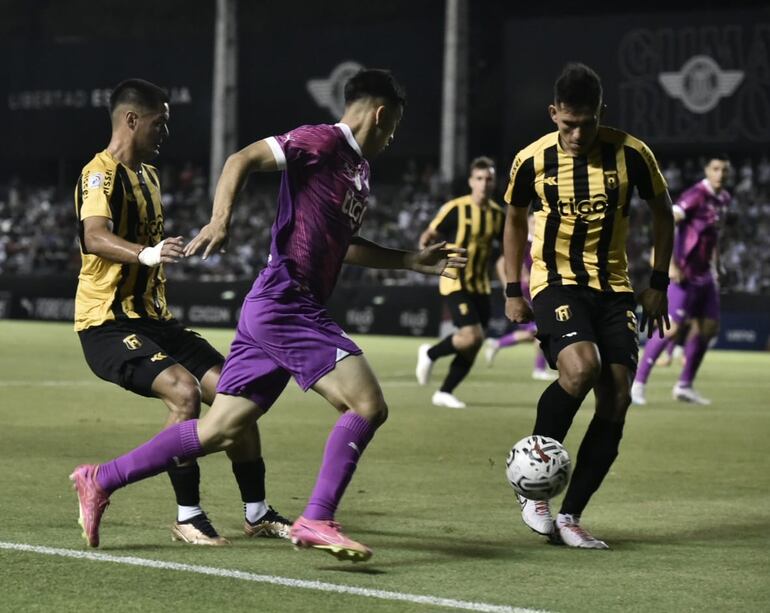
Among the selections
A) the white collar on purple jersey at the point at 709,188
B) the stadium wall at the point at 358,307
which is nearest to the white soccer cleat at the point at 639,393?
the white collar on purple jersey at the point at 709,188

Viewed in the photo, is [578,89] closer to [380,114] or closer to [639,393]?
[380,114]

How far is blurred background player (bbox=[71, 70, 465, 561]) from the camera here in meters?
6.04

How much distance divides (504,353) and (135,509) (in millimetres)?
16583

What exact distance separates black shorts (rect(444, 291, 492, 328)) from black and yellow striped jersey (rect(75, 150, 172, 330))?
777 centimetres

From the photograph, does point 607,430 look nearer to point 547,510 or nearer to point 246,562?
point 547,510

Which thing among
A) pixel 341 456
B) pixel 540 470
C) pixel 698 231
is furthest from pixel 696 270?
pixel 341 456

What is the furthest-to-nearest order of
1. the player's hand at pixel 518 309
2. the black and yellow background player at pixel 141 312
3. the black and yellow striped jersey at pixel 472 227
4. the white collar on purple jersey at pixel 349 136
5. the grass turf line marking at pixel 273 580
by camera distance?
the black and yellow striped jersey at pixel 472 227 < the player's hand at pixel 518 309 < the black and yellow background player at pixel 141 312 < the white collar on purple jersey at pixel 349 136 < the grass turf line marking at pixel 273 580

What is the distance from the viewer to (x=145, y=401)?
14.1 metres

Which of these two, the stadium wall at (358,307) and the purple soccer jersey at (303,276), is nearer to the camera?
the purple soccer jersey at (303,276)

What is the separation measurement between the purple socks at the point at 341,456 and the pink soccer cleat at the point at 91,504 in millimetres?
922

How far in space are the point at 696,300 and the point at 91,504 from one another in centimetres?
959

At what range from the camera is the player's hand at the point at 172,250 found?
592cm

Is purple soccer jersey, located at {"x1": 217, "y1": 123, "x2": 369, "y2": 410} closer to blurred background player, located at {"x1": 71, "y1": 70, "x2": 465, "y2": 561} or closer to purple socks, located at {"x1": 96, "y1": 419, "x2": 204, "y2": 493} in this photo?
blurred background player, located at {"x1": 71, "y1": 70, "x2": 465, "y2": 561}

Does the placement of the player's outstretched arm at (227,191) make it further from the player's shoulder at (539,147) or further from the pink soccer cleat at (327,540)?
the player's shoulder at (539,147)
